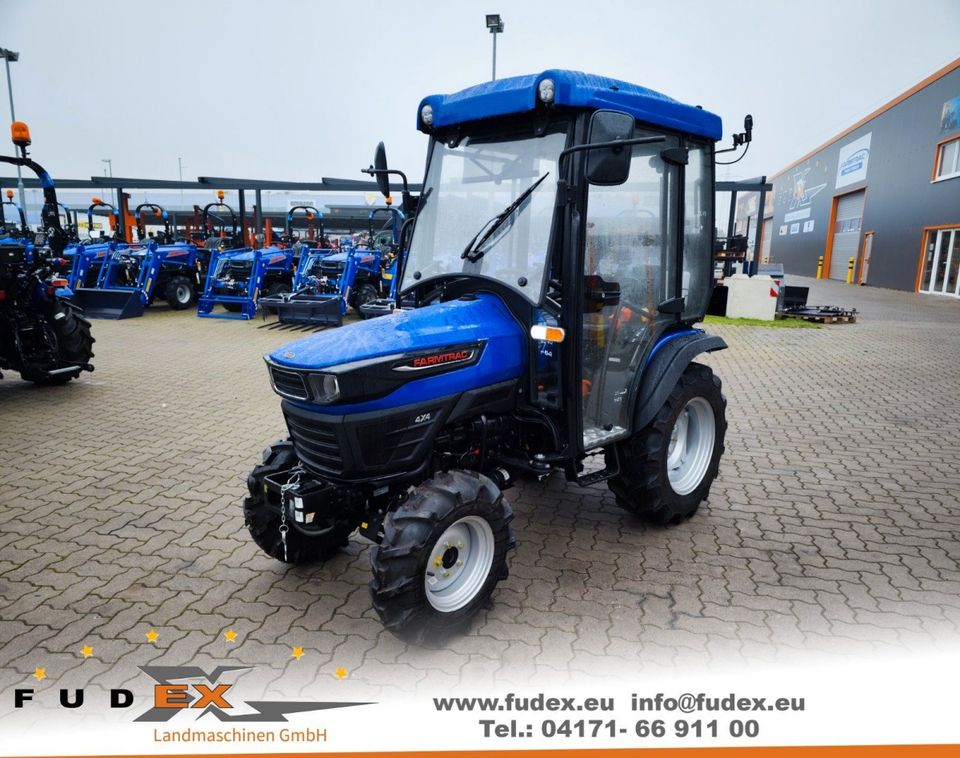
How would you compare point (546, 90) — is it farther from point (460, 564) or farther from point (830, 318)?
point (830, 318)

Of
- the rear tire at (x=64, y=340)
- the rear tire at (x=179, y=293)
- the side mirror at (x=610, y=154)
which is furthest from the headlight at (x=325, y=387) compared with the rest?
the rear tire at (x=179, y=293)

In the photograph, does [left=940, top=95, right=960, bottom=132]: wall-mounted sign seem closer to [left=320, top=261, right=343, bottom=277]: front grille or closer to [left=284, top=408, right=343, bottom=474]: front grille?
[left=320, top=261, right=343, bottom=277]: front grille

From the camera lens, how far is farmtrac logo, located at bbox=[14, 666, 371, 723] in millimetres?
2369

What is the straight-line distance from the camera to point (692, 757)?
2264mm

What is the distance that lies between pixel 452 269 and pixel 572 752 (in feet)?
6.84

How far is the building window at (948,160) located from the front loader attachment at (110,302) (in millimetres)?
21590

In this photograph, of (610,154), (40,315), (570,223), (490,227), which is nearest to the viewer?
(610,154)

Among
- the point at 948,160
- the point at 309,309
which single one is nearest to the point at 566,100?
the point at 309,309

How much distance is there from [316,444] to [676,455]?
7.47ft

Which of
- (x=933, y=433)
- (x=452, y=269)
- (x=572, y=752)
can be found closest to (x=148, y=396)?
(x=452, y=269)

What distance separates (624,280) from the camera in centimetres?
340

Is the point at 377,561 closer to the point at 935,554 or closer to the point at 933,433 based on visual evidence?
the point at 935,554

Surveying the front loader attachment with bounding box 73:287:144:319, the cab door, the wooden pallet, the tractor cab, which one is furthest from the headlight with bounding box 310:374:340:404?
the wooden pallet

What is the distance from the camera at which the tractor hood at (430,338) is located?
8.64ft
